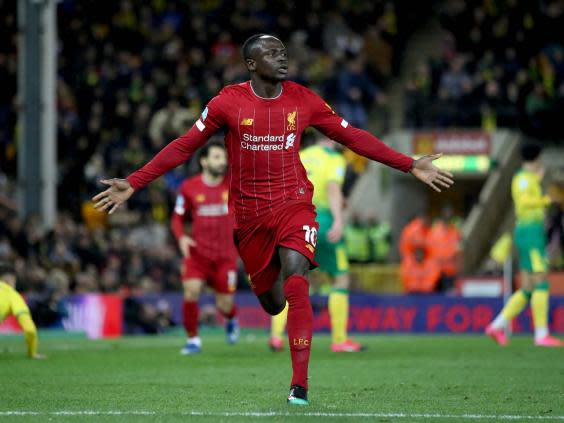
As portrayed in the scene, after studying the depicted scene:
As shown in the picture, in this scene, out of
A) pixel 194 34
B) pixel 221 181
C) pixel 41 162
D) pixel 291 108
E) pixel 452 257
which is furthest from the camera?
pixel 194 34

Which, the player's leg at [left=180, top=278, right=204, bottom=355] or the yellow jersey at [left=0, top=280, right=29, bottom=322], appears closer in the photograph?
the yellow jersey at [left=0, top=280, right=29, bottom=322]

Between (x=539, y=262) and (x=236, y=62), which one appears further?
(x=236, y=62)

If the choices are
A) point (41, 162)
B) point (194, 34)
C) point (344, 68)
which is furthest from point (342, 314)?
point (194, 34)

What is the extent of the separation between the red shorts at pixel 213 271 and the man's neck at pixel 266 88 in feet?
21.6

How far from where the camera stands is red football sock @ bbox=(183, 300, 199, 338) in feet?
50.9

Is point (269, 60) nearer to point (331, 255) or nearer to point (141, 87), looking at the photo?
point (331, 255)

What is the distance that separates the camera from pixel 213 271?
52.9 feet

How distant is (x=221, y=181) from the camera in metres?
16.2

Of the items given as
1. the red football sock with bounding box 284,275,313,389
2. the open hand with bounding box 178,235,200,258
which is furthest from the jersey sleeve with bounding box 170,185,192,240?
the red football sock with bounding box 284,275,313,389

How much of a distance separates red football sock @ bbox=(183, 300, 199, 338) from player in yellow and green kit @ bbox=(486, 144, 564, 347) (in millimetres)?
3591

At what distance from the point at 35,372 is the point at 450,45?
20459 mm

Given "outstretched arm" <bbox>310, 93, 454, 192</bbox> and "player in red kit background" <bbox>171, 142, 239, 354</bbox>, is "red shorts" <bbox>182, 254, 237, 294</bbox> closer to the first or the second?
"player in red kit background" <bbox>171, 142, 239, 354</bbox>

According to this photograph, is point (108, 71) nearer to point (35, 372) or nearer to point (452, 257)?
point (452, 257)

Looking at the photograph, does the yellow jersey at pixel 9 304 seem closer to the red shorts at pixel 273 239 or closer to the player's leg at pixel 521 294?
the red shorts at pixel 273 239
